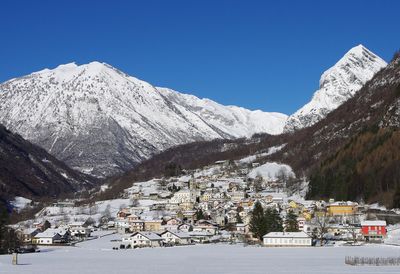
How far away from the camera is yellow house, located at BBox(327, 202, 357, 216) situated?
15412cm

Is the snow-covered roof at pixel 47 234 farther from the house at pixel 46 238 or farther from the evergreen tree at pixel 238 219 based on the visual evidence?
the evergreen tree at pixel 238 219

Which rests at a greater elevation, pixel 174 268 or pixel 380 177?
pixel 380 177

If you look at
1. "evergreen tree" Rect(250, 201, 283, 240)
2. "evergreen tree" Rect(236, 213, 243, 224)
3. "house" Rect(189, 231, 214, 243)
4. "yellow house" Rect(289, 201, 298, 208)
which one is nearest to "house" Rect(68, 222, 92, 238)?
"house" Rect(189, 231, 214, 243)

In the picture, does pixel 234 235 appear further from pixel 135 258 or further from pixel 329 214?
pixel 135 258

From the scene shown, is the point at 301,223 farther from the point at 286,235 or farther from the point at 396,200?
the point at 286,235

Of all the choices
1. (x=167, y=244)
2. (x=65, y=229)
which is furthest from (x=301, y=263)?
(x=65, y=229)

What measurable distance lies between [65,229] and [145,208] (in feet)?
141

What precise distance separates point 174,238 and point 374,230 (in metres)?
36.7

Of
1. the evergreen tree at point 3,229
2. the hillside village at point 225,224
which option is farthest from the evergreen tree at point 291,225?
the evergreen tree at point 3,229

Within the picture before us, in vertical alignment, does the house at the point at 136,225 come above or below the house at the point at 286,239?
above

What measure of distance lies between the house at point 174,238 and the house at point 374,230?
3225 cm

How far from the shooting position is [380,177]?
169625 millimetres

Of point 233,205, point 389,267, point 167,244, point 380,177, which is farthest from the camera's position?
point 233,205

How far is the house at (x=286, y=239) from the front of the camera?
116 m
